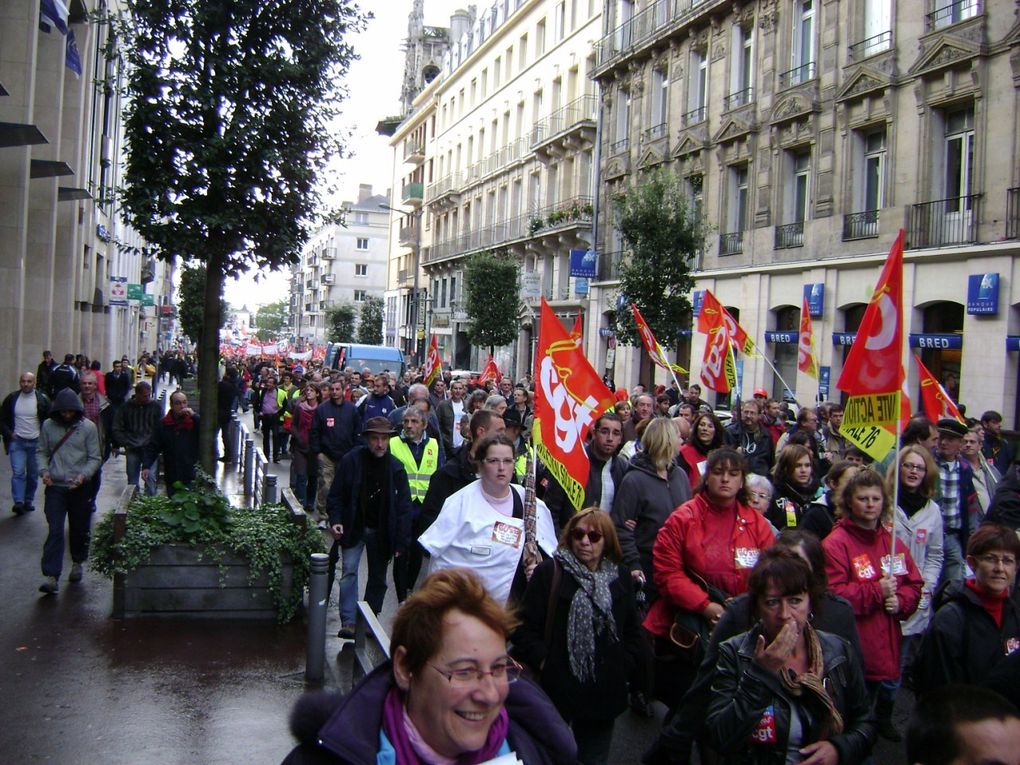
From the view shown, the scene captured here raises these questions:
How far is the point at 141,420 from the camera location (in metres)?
12.4

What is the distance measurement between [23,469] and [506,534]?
925 centimetres

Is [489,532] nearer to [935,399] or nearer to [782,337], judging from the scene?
[935,399]

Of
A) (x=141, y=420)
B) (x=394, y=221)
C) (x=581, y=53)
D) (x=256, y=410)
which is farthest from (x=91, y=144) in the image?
(x=394, y=221)

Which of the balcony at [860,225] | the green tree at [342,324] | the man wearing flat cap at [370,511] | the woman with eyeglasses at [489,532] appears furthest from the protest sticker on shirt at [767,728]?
the green tree at [342,324]

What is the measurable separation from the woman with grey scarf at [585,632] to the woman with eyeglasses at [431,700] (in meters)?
2.04

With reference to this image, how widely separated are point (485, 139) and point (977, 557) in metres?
53.6

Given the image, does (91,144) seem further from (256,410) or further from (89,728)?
(89,728)

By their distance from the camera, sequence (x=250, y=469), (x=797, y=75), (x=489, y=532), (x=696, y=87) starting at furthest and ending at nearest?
(x=696, y=87)
(x=797, y=75)
(x=250, y=469)
(x=489, y=532)

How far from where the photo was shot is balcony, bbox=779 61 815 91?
26.0 meters

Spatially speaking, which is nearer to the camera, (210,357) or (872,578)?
(872,578)

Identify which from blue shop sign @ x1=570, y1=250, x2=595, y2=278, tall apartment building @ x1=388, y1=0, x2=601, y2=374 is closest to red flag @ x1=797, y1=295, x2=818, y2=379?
blue shop sign @ x1=570, y1=250, x2=595, y2=278

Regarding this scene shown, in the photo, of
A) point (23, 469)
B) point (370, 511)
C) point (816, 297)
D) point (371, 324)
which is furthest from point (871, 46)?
point (371, 324)

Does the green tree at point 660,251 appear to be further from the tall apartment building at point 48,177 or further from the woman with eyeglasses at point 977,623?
the woman with eyeglasses at point 977,623

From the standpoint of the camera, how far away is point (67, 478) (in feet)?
29.2
